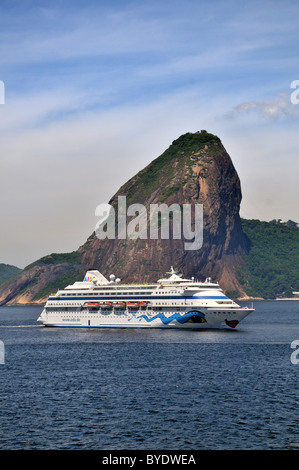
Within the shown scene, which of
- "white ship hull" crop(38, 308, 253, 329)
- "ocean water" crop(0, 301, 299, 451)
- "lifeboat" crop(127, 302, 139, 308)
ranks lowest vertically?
"ocean water" crop(0, 301, 299, 451)

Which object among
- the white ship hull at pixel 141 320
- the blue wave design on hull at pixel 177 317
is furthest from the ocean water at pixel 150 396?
the white ship hull at pixel 141 320

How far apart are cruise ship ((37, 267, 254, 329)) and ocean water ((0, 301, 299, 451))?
1763 centimetres

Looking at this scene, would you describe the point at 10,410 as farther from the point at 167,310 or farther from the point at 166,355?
the point at 167,310

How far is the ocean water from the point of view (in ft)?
130

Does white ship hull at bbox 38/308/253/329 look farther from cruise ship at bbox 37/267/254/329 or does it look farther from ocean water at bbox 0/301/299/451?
ocean water at bbox 0/301/299/451

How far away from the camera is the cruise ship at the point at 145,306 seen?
112 m

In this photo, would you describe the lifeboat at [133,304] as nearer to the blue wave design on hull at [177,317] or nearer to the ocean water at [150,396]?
the blue wave design on hull at [177,317]

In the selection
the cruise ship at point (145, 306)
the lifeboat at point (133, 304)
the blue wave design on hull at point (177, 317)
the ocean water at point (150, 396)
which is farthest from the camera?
the lifeboat at point (133, 304)

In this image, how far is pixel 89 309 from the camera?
128 m

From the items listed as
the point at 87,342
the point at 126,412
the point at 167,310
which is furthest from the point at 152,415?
the point at 167,310

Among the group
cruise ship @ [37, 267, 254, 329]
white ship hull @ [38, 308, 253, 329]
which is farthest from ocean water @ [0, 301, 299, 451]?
cruise ship @ [37, 267, 254, 329]

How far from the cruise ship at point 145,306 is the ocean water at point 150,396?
17632 millimetres

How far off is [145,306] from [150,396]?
66006mm
